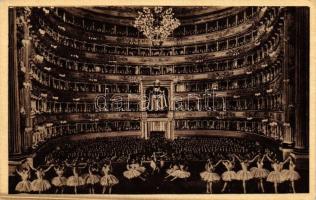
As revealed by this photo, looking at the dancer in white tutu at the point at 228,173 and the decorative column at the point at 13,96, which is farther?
the dancer in white tutu at the point at 228,173

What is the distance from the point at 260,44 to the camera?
3316mm

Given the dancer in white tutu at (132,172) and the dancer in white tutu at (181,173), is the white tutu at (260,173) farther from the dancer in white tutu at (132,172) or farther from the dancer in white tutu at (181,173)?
the dancer in white tutu at (132,172)

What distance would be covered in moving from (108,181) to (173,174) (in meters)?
0.60

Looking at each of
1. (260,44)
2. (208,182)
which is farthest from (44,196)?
(260,44)

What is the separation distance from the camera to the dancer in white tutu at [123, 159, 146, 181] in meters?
3.30

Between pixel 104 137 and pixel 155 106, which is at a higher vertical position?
pixel 155 106

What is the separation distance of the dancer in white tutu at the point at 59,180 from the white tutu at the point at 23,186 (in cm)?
22

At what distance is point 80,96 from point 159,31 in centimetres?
94

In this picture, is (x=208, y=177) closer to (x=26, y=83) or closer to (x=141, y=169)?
(x=141, y=169)

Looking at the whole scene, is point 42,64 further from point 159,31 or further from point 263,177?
point 263,177

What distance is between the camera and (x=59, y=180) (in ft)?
10.7

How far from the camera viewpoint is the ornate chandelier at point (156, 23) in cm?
323

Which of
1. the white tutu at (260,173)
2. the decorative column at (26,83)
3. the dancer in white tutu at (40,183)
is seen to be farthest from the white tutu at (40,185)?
the white tutu at (260,173)

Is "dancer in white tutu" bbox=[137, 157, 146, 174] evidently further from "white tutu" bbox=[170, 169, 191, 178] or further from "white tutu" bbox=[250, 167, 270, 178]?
"white tutu" bbox=[250, 167, 270, 178]
